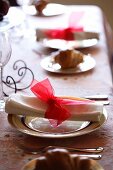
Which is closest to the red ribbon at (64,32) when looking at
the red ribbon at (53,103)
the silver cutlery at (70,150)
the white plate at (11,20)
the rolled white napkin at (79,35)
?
the rolled white napkin at (79,35)

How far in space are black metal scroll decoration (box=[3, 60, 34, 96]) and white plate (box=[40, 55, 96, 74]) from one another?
0.07m

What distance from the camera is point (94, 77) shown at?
1404 millimetres

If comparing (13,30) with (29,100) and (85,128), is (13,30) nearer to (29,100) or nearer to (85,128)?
(29,100)

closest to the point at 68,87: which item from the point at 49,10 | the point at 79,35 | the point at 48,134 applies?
the point at 48,134

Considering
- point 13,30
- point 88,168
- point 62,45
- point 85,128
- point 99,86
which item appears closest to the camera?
point 88,168

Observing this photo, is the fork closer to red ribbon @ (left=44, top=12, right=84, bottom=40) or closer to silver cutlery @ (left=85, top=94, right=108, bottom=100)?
silver cutlery @ (left=85, top=94, right=108, bottom=100)

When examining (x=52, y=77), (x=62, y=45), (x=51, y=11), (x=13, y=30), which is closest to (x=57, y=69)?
(x=52, y=77)

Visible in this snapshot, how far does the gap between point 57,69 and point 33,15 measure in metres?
0.81

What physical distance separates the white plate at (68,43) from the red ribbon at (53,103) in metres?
0.62

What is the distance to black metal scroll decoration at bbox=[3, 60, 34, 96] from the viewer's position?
4.40 ft

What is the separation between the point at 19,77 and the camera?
1428 mm

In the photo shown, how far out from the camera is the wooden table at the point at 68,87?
940 mm

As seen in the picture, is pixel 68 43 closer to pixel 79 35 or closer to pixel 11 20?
pixel 79 35

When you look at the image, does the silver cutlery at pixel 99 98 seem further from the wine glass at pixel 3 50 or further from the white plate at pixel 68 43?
the white plate at pixel 68 43
